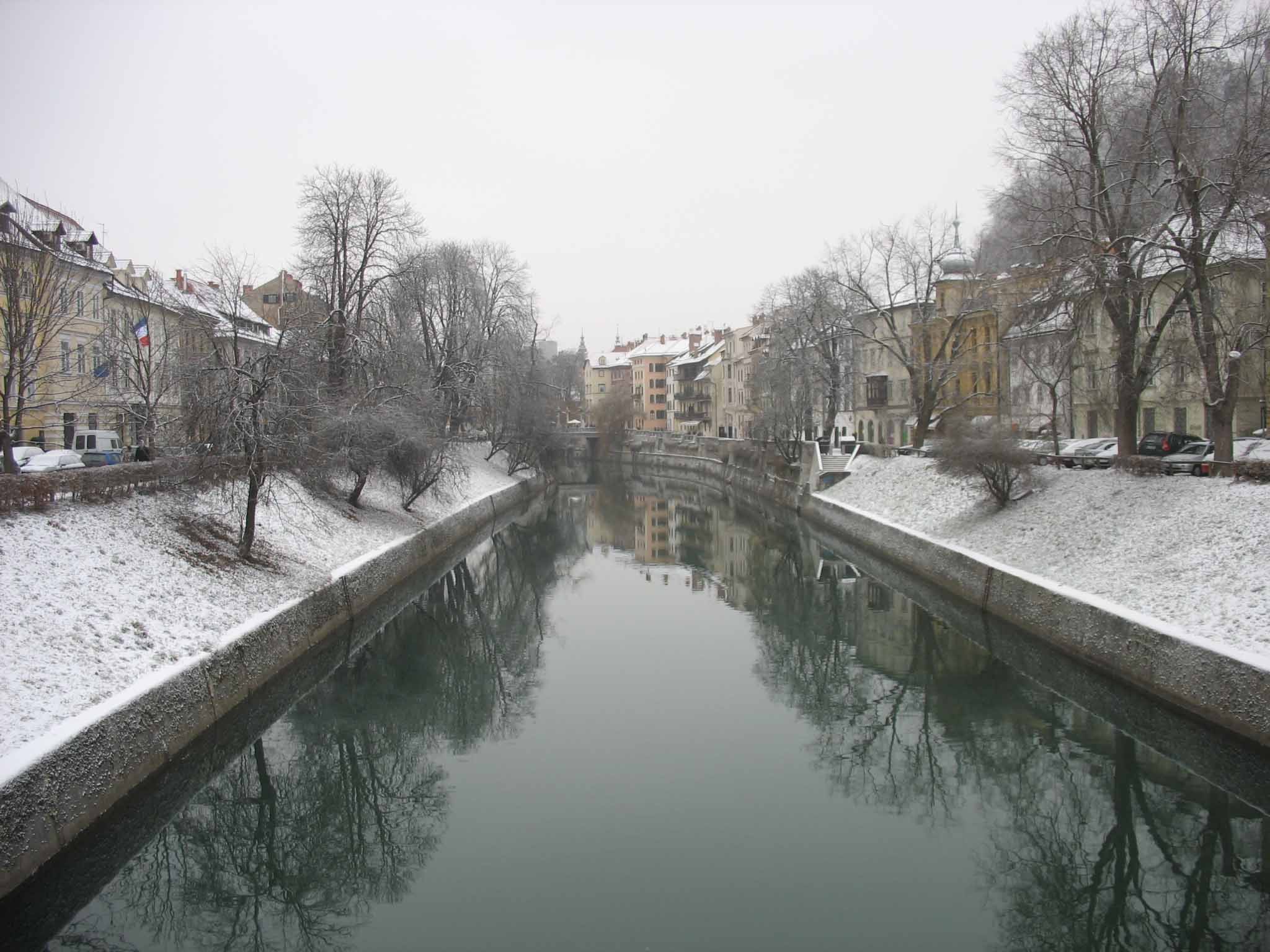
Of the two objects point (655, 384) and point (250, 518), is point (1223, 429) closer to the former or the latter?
point (250, 518)

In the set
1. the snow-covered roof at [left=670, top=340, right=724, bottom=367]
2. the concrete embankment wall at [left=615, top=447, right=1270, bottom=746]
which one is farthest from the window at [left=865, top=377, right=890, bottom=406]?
the snow-covered roof at [left=670, top=340, right=724, bottom=367]

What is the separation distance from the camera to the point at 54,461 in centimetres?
2980

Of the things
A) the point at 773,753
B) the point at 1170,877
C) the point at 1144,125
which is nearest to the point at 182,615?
the point at 773,753

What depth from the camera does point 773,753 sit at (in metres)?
13.4

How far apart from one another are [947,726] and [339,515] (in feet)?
58.5

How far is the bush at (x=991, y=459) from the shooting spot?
937 inches

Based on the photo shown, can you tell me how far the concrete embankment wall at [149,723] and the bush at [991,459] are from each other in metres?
14.5

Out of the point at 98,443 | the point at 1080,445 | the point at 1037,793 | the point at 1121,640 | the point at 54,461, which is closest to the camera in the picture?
the point at 1037,793

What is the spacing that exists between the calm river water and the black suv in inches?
575

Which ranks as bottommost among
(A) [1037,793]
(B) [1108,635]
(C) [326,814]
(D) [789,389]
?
(C) [326,814]

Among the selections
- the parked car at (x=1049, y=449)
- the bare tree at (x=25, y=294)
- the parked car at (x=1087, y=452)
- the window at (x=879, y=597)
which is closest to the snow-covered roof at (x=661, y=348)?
the parked car at (x=1049, y=449)

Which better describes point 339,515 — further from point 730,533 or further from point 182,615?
point 730,533

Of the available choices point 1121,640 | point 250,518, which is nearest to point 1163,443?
point 1121,640

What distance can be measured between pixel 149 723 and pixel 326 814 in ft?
7.65
